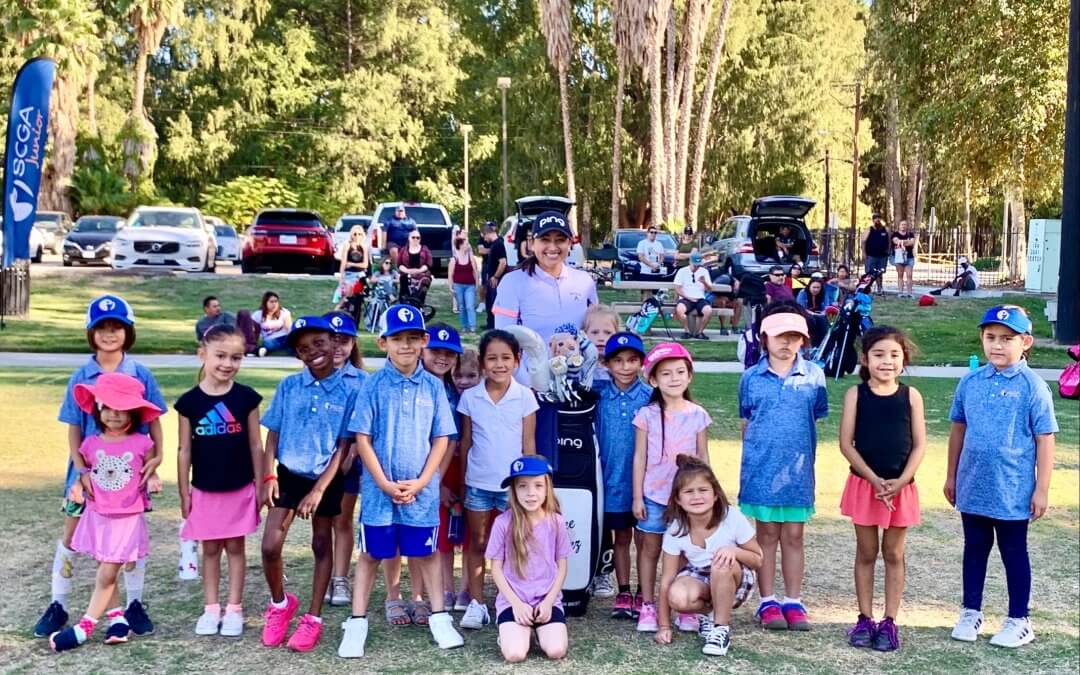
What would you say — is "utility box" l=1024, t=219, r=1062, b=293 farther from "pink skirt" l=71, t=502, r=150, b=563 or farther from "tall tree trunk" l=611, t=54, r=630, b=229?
"pink skirt" l=71, t=502, r=150, b=563

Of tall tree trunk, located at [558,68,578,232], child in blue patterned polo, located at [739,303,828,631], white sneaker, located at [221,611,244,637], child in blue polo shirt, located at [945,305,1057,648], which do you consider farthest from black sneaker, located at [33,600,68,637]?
tall tree trunk, located at [558,68,578,232]

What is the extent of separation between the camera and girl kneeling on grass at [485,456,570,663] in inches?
204

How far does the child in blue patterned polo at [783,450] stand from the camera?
5.54 meters

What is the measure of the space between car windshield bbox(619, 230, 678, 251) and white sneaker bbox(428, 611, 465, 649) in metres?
20.9

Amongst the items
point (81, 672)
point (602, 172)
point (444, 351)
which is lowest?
point (81, 672)

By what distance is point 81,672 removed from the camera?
491cm

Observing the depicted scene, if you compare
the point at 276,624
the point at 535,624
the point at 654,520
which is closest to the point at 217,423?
the point at 276,624

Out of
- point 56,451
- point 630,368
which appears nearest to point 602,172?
point 56,451

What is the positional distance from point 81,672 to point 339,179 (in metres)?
46.2

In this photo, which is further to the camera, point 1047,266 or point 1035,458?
point 1047,266

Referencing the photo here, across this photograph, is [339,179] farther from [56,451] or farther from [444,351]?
[444,351]

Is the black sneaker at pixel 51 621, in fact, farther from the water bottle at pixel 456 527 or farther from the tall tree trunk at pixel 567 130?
the tall tree trunk at pixel 567 130

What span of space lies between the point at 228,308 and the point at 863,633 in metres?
16.8

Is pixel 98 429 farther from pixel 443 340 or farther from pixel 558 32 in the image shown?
pixel 558 32
